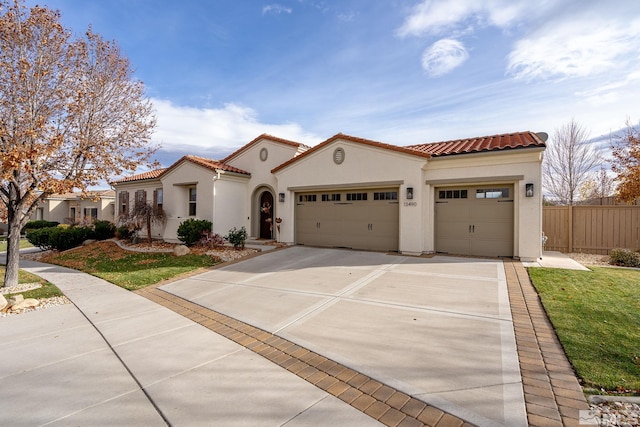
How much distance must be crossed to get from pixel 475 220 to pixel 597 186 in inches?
790

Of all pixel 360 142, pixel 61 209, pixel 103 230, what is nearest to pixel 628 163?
pixel 360 142

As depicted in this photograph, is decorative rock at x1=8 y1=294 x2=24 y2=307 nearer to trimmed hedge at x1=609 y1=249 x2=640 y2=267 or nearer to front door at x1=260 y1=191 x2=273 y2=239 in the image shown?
front door at x1=260 y1=191 x2=273 y2=239

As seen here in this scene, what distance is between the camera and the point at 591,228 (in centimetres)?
1182

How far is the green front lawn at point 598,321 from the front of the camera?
133 inches

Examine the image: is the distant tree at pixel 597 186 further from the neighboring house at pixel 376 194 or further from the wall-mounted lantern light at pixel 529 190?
the wall-mounted lantern light at pixel 529 190

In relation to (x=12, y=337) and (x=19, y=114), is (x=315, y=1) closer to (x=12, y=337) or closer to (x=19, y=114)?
(x=19, y=114)

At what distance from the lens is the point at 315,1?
9.95 metres

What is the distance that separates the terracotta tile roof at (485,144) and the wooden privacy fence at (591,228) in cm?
369

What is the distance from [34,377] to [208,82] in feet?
43.6

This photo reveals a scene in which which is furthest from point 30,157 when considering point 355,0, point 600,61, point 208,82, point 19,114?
point 600,61

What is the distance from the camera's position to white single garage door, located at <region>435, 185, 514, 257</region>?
397 inches

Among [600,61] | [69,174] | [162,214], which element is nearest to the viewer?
[69,174]

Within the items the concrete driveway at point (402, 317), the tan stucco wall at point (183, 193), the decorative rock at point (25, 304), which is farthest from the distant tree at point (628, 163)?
the decorative rock at point (25, 304)

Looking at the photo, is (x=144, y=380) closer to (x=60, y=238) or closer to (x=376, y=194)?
(x=376, y=194)
